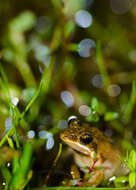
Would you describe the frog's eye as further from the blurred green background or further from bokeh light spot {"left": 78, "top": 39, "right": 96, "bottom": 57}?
bokeh light spot {"left": 78, "top": 39, "right": 96, "bottom": 57}

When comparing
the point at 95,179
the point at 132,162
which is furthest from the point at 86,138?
the point at 132,162

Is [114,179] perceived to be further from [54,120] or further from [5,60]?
[5,60]

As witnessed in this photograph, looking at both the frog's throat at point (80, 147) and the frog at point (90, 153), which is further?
the frog's throat at point (80, 147)

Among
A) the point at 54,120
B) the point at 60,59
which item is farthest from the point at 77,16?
the point at 54,120

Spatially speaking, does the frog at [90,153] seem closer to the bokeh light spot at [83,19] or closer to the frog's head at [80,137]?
the frog's head at [80,137]

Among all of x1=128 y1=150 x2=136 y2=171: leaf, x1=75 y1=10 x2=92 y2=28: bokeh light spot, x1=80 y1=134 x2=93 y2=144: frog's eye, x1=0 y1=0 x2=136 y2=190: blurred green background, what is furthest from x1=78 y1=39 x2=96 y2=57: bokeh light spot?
x1=128 y1=150 x2=136 y2=171: leaf

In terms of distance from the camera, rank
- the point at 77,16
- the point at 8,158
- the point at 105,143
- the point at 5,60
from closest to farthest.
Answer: the point at 8,158, the point at 105,143, the point at 5,60, the point at 77,16

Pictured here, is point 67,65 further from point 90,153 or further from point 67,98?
point 90,153

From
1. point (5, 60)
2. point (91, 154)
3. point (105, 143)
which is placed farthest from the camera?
point (5, 60)

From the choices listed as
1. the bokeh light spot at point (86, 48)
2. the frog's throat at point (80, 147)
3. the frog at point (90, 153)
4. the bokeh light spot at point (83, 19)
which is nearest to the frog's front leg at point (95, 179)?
the frog at point (90, 153)
